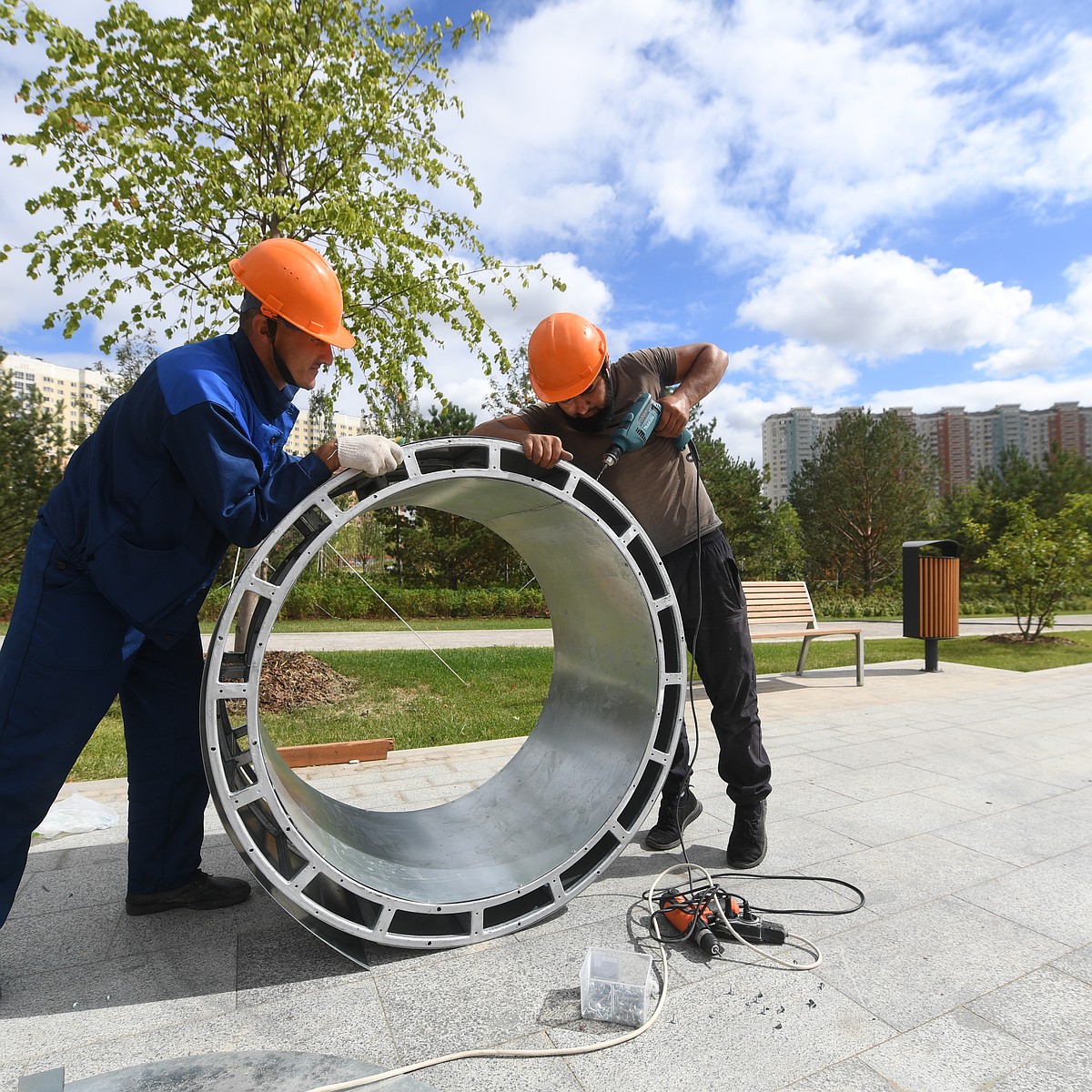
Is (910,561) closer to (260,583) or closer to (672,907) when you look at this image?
(672,907)

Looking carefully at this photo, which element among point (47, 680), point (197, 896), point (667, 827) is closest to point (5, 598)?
point (197, 896)

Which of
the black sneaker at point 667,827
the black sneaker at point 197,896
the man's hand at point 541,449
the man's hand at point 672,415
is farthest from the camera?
the black sneaker at point 667,827

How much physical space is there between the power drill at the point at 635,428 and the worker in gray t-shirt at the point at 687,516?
73 millimetres

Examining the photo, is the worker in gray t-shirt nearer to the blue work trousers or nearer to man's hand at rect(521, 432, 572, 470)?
man's hand at rect(521, 432, 572, 470)

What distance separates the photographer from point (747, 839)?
331 centimetres

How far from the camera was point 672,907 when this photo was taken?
2820mm

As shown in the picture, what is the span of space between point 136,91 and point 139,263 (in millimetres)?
1253

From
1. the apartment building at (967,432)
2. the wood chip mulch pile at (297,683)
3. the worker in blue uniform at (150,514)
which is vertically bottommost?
the wood chip mulch pile at (297,683)

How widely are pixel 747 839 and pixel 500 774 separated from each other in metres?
1.24

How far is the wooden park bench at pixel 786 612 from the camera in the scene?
7906 mm

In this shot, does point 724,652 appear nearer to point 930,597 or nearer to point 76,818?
point 76,818

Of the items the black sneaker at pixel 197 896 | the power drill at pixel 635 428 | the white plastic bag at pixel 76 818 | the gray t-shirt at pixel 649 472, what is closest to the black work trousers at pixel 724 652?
the gray t-shirt at pixel 649 472

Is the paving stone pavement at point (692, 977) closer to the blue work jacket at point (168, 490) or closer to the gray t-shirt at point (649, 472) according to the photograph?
the blue work jacket at point (168, 490)

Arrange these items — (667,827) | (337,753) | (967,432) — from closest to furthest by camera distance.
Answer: (667,827) < (337,753) < (967,432)
